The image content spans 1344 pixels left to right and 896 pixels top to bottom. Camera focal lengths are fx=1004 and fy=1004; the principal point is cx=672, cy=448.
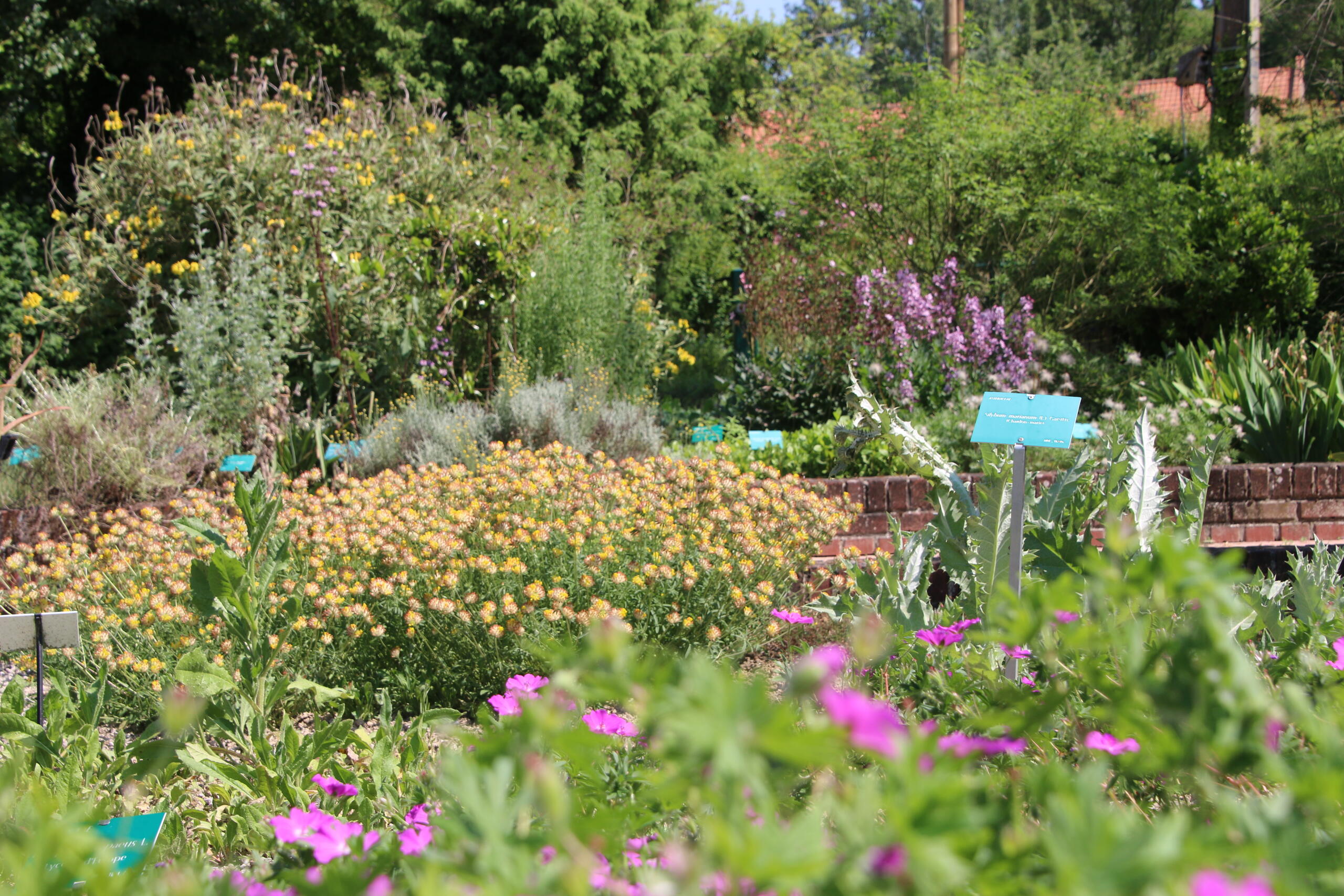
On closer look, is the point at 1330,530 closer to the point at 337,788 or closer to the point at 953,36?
the point at 337,788

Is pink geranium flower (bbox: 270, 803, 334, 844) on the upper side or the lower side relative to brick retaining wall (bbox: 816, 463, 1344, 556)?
upper

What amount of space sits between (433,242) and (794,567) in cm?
426

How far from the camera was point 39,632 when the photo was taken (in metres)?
2.46

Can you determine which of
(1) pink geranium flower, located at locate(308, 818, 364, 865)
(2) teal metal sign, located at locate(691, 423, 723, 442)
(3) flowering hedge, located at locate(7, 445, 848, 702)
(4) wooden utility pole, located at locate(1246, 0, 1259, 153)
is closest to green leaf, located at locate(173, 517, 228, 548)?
(3) flowering hedge, located at locate(7, 445, 848, 702)

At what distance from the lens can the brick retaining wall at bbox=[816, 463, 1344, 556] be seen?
4.82 m

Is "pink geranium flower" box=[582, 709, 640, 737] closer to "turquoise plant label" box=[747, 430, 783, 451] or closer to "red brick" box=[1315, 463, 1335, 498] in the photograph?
"turquoise plant label" box=[747, 430, 783, 451]

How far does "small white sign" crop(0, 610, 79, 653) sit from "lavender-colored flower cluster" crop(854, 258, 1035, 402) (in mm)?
4734

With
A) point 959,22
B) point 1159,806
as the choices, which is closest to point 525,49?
point 959,22

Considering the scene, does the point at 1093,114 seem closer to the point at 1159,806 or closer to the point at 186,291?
the point at 186,291

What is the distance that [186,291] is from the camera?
7.24 m

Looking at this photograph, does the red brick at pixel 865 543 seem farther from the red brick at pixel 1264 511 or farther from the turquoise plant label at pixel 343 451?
the turquoise plant label at pixel 343 451

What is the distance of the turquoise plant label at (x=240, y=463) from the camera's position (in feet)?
17.9

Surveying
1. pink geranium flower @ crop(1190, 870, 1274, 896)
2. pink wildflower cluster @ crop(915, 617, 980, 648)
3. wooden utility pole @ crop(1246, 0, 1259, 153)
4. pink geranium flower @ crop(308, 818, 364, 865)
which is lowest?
pink wildflower cluster @ crop(915, 617, 980, 648)

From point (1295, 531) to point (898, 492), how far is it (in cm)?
205
